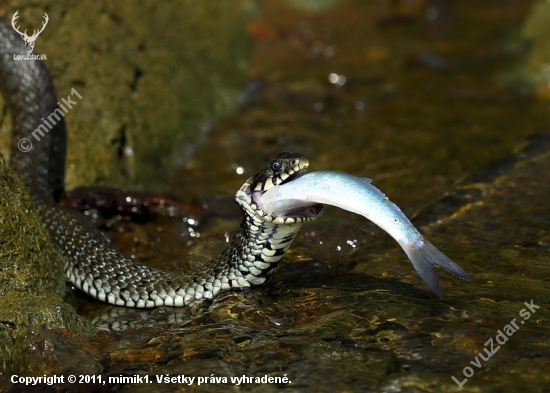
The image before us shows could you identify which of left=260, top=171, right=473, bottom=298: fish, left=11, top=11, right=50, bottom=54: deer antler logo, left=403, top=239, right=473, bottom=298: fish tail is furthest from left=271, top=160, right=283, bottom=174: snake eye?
left=11, top=11, right=50, bottom=54: deer antler logo

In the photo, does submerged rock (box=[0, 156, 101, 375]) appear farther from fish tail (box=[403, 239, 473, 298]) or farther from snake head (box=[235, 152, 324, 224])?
fish tail (box=[403, 239, 473, 298])

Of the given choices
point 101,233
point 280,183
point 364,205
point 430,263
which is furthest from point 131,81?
point 430,263

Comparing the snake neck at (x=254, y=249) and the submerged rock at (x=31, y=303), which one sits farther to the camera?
the snake neck at (x=254, y=249)

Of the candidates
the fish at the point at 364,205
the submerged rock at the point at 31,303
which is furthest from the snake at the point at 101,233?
the submerged rock at the point at 31,303

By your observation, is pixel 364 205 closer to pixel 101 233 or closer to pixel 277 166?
pixel 277 166

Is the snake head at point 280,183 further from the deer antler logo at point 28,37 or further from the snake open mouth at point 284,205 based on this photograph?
the deer antler logo at point 28,37

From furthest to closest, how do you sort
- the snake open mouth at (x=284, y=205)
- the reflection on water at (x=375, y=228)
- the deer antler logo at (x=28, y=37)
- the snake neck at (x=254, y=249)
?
the deer antler logo at (x=28, y=37), the snake neck at (x=254, y=249), the snake open mouth at (x=284, y=205), the reflection on water at (x=375, y=228)
